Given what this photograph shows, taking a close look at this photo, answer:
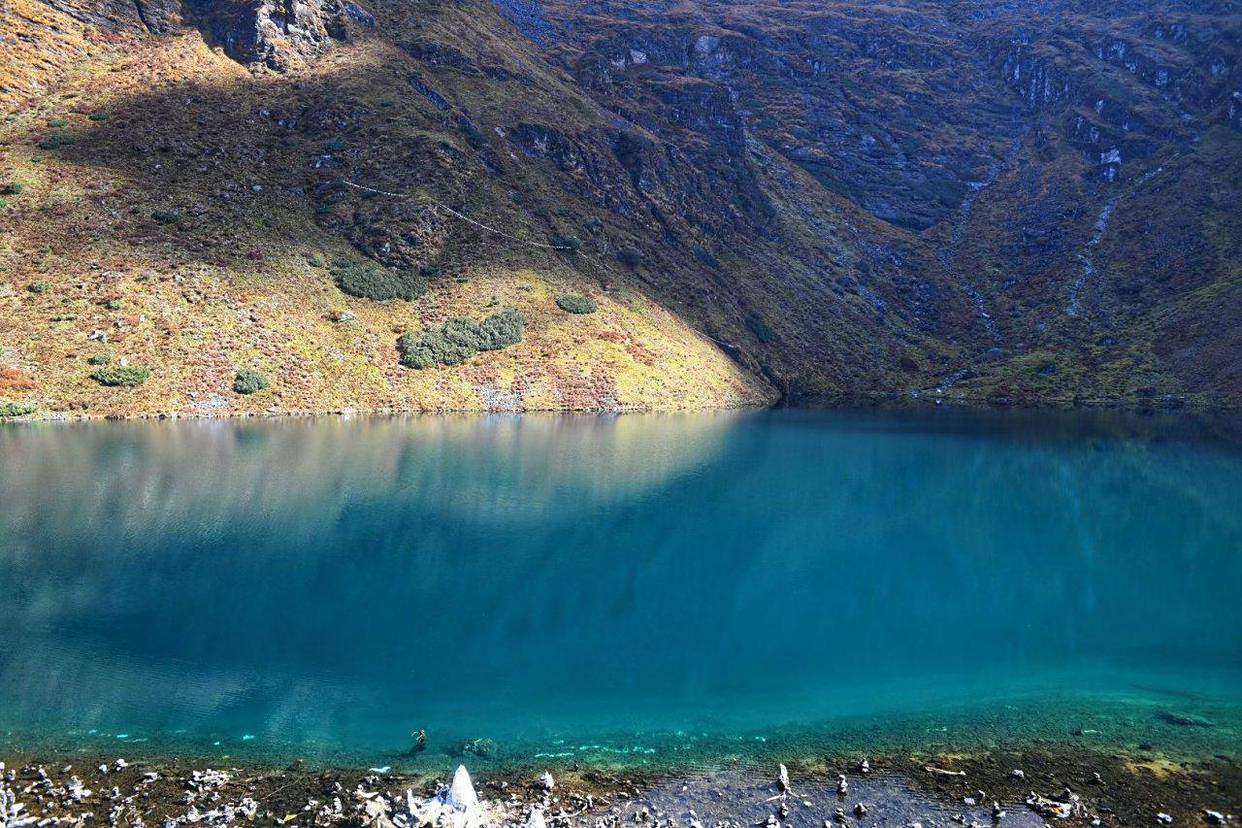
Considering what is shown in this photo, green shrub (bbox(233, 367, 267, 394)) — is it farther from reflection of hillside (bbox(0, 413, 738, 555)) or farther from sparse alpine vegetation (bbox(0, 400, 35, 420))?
sparse alpine vegetation (bbox(0, 400, 35, 420))

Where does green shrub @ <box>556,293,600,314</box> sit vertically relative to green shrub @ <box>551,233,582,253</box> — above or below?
below

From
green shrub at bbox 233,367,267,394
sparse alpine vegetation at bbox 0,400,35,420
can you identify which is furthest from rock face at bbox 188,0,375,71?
sparse alpine vegetation at bbox 0,400,35,420

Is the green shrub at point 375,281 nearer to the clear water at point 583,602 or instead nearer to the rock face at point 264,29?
the clear water at point 583,602

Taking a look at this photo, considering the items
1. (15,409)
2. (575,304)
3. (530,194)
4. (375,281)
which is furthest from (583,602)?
(530,194)

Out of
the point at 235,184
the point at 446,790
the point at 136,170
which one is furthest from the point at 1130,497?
the point at 136,170

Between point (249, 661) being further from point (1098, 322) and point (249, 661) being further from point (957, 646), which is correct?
point (1098, 322)

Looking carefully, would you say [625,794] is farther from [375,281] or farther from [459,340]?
[375,281]

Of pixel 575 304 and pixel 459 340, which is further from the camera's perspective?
pixel 575 304
